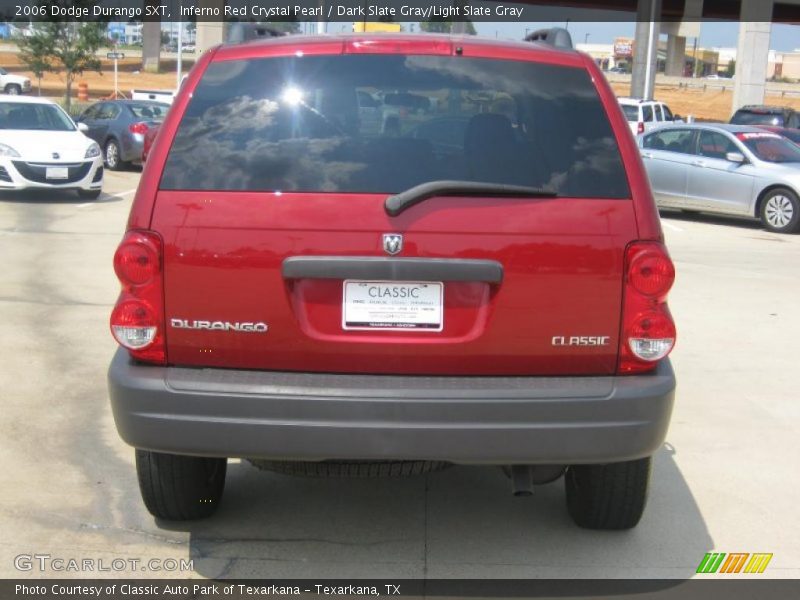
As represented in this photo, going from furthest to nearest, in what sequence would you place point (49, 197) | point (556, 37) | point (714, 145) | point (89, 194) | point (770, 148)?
point (89, 194), point (49, 197), point (714, 145), point (770, 148), point (556, 37)

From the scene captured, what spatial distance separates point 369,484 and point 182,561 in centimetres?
117

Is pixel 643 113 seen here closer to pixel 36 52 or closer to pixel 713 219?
pixel 713 219

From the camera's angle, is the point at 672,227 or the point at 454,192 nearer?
the point at 454,192

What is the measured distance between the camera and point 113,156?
22.3m

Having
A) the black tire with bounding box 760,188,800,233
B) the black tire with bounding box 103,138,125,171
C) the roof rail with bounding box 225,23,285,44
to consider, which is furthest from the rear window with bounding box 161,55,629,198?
the black tire with bounding box 103,138,125,171

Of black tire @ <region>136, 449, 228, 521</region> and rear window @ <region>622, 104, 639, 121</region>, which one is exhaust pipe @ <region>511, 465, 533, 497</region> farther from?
rear window @ <region>622, 104, 639, 121</region>

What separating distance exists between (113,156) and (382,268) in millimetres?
19903

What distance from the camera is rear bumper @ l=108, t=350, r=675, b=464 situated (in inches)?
140

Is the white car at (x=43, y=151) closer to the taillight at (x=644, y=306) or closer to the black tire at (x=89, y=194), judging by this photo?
the black tire at (x=89, y=194)

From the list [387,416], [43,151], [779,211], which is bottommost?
[779,211]

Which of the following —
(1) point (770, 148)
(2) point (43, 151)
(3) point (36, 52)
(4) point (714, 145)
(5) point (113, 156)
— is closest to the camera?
(2) point (43, 151)

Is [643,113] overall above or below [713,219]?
above

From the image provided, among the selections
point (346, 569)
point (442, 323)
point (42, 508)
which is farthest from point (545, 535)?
point (42, 508)

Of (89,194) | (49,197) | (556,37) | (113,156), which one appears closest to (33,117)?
(49,197)
